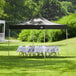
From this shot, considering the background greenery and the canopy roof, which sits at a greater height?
A: the background greenery

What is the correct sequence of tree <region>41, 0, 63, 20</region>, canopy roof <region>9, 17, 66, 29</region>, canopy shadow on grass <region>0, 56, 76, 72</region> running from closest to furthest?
canopy shadow on grass <region>0, 56, 76, 72</region>
canopy roof <region>9, 17, 66, 29</region>
tree <region>41, 0, 63, 20</region>

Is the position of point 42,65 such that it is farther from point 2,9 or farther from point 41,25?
point 2,9

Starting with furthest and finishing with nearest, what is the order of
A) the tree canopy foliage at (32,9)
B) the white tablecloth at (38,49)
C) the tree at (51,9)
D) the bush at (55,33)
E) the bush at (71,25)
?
the tree at (51,9) < the tree canopy foliage at (32,9) < the bush at (55,33) < the bush at (71,25) < the white tablecloth at (38,49)

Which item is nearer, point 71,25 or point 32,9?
point 71,25

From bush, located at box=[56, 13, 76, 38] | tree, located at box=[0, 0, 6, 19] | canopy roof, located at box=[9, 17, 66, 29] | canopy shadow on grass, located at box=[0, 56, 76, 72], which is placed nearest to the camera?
canopy shadow on grass, located at box=[0, 56, 76, 72]

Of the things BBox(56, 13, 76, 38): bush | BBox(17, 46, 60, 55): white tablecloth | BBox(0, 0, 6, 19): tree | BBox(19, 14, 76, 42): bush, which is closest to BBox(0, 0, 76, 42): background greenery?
BBox(0, 0, 6, 19): tree

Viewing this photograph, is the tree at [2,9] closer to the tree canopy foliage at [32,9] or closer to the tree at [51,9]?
the tree canopy foliage at [32,9]

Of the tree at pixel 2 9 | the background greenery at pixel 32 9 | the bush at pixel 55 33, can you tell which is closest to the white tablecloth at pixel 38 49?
the bush at pixel 55 33

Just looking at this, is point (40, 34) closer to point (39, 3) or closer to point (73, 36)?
point (73, 36)

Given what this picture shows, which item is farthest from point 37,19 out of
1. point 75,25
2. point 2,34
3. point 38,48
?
point 2,34

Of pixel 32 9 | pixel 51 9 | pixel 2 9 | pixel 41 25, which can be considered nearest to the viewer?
pixel 41 25

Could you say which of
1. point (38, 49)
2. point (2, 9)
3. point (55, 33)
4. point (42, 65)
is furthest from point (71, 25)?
point (42, 65)

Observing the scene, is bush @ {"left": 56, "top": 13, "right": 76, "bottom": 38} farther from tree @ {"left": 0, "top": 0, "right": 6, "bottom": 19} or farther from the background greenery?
tree @ {"left": 0, "top": 0, "right": 6, "bottom": 19}

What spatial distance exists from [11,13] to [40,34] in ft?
16.3
